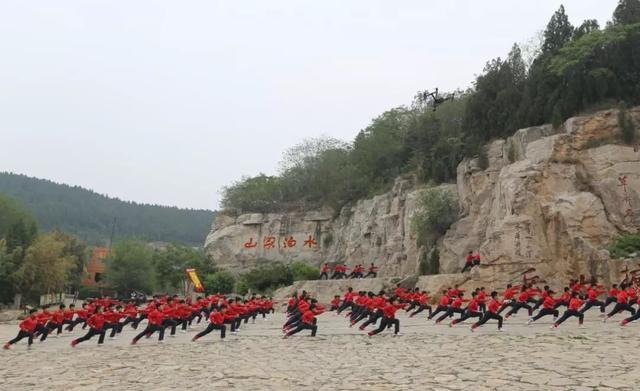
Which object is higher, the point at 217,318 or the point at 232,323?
the point at 217,318

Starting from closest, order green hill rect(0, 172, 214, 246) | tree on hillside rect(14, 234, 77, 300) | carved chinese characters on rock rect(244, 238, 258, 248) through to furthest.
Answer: tree on hillside rect(14, 234, 77, 300) → carved chinese characters on rock rect(244, 238, 258, 248) → green hill rect(0, 172, 214, 246)

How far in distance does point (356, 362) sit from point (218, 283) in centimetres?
3702

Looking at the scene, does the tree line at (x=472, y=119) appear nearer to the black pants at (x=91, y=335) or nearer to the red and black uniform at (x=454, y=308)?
the red and black uniform at (x=454, y=308)

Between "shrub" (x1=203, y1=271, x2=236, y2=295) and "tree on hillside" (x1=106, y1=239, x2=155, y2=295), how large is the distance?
614 inches

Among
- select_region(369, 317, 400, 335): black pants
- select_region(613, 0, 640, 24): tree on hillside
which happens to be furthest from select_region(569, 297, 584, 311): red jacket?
select_region(613, 0, 640, 24): tree on hillside

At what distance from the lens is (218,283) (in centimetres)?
4794

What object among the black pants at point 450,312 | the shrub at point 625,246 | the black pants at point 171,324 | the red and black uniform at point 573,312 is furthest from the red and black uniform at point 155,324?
the shrub at point 625,246

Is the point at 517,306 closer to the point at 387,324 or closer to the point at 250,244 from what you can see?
the point at 387,324

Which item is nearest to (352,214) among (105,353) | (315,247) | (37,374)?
(315,247)

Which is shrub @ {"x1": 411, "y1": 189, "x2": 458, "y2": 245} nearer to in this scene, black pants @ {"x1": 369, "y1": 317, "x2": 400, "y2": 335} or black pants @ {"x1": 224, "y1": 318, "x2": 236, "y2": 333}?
black pants @ {"x1": 224, "y1": 318, "x2": 236, "y2": 333}

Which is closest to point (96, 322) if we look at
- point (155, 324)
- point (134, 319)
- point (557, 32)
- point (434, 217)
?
point (155, 324)

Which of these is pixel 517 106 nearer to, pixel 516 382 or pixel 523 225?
pixel 523 225

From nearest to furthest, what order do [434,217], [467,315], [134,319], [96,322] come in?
[96,322], [467,315], [134,319], [434,217]

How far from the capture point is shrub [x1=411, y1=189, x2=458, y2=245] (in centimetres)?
3519
